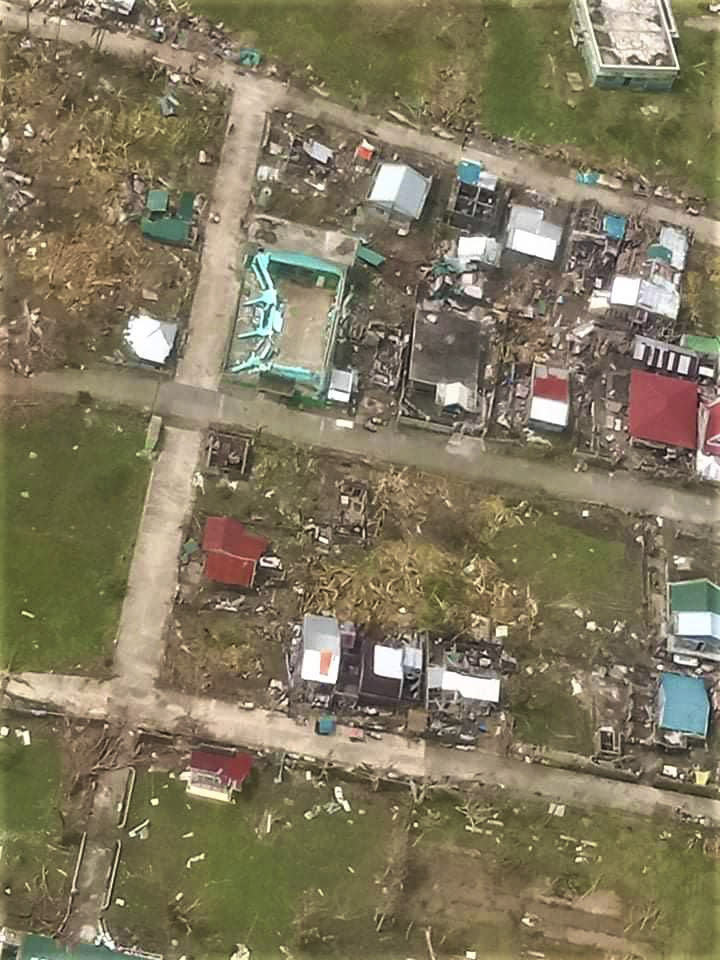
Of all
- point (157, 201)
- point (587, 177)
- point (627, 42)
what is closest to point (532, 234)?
point (587, 177)

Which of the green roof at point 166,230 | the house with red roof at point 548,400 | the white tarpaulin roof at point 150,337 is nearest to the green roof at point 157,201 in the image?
the green roof at point 166,230

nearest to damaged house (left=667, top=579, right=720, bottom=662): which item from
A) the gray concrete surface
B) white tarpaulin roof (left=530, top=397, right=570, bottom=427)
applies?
white tarpaulin roof (left=530, top=397, right=570, bottom=427)

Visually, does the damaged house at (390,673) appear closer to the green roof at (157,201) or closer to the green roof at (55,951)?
the green roof at (55,951)

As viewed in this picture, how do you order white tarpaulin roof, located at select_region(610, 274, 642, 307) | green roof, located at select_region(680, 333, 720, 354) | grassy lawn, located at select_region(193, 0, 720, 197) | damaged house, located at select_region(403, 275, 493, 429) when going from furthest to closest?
grassy lawn, located at select_region(193, 0, 720, 197)
green roof, located at select_region(680, 333, 720, 354)
white tarpaulin roof, located at select_region(610, 274, 642, 307)
damaged house, located at select_region(403, 275, 493, 429)

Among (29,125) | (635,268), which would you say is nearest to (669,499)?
(635,268)

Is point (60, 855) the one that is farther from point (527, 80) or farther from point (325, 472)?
point (527, 80)

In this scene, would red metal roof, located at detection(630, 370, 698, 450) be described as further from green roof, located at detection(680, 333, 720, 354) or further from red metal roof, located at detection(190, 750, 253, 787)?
red metal roof, located at detection(190, 750, 253, 787)
